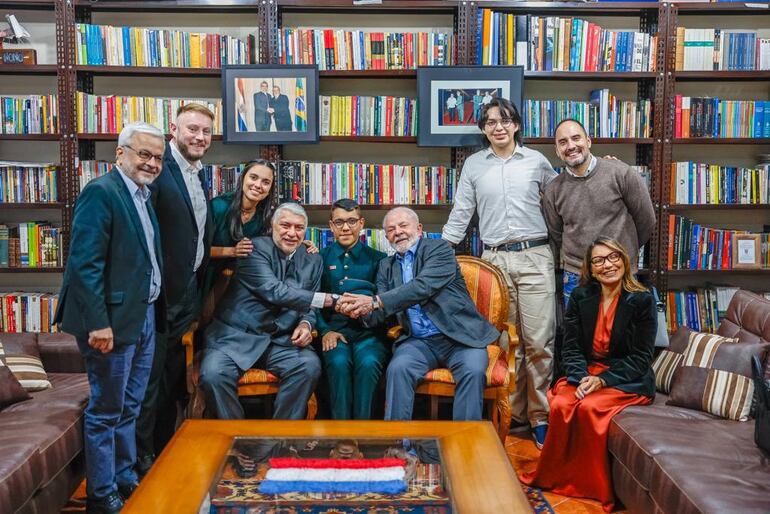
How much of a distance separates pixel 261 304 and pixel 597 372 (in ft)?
5.15

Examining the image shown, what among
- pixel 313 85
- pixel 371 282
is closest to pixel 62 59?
pixel 313 85

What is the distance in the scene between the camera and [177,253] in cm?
295

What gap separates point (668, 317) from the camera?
4105 mm

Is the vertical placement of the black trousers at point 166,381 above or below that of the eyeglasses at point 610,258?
below

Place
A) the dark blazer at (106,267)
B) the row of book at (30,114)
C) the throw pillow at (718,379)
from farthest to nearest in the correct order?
the row of book at (30,114), the throw pillow at (718,379), the dark blazer at (106,267)

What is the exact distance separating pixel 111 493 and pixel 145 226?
1004 millimetres

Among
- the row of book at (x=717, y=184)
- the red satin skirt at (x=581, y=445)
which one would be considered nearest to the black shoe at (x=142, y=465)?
the red satin skirt at (x=581, y=445)

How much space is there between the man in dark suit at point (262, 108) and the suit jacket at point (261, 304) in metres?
0.84

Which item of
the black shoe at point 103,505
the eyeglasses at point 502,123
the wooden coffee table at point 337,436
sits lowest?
the black shoe at point 103,505

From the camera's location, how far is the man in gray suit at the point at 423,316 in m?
3.13

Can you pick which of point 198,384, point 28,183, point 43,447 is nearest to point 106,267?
point 43,447

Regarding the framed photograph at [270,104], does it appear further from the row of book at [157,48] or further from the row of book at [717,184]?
the row of book at [717,184]

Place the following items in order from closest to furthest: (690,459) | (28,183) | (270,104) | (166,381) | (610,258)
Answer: (690,459) < (610,258) < (166,381) < (270,104) < (28,183)

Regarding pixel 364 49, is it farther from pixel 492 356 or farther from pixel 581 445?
pixel 581 445
